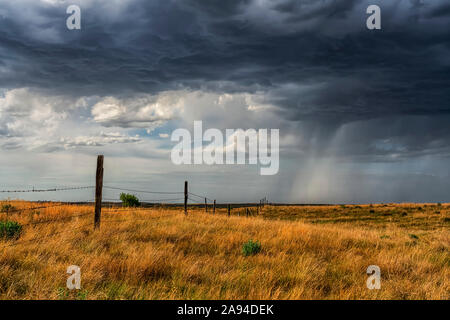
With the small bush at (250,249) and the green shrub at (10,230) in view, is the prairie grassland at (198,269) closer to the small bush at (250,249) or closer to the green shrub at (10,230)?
the small bush at (250,249)

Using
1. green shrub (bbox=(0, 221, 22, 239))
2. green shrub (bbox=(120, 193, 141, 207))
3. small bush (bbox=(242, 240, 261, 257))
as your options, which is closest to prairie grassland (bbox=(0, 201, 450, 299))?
small bush (bbox=(242, 240, 261, 257))

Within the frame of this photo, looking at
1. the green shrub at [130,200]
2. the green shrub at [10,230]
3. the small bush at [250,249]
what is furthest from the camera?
the green shrub at [130,200]

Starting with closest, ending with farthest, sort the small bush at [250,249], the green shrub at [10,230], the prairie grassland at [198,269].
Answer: the prairie grassland at [198,269]
the small bush at [250,249]
the green shrub at [10,230]

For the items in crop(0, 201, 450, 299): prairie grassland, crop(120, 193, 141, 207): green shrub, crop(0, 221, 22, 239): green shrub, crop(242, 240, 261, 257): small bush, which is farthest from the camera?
crop(120, 193, 141, 207): green shrub

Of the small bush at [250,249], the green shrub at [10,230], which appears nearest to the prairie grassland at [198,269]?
the small bush at [250,249]

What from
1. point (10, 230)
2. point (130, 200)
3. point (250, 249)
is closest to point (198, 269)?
point (250, 249)

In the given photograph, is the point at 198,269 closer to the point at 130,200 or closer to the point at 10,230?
the point at 10,230

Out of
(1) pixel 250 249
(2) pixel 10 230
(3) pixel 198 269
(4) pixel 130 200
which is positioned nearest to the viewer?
(3) pixel 198 269

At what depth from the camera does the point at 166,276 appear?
6.21 meters

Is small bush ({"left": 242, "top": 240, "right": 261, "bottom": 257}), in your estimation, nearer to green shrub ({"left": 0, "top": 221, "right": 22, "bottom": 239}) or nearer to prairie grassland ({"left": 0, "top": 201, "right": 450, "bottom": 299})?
prairie grassland ({"left": 0, "top": 201, "right": 450, "bottom": 299})

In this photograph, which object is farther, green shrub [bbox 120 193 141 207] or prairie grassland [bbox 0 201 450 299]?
green shrub [bbox 120 193 141 207]

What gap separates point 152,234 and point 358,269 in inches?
233
